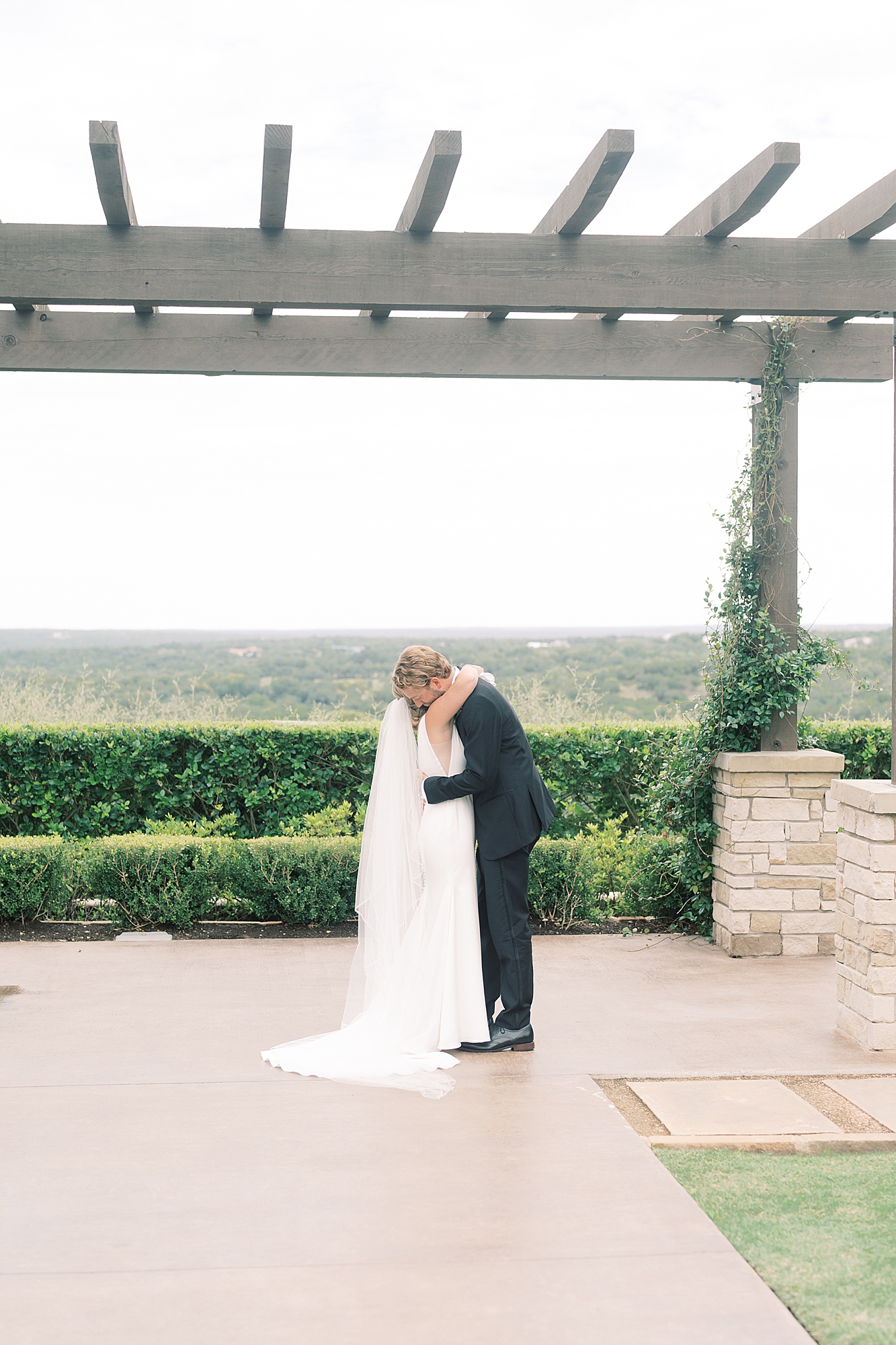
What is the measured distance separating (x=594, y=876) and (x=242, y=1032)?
276 centimetres

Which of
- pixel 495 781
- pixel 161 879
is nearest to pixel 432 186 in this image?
pixel 495 781

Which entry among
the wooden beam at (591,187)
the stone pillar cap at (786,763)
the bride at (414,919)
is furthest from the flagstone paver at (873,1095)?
the wooden beam at (591,187)

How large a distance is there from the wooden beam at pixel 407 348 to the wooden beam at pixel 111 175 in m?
1.53

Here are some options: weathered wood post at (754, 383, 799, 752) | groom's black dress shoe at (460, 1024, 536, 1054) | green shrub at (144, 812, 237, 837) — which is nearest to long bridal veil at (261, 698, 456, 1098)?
groom's black dress shoe at (460, 1024, 536, 1054)

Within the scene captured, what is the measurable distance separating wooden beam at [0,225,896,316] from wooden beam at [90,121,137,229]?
86 millimetres

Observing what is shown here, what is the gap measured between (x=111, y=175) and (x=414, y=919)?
3070mm

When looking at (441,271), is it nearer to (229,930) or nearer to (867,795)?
(867,795)

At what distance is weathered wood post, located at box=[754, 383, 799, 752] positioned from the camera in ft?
20.4

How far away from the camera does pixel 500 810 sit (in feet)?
15.1

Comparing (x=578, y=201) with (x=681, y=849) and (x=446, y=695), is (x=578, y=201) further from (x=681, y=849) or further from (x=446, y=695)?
(x=681, y=849)

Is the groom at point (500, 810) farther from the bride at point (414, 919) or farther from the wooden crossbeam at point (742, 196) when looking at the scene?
the wooden crossbeam at point (742, 196)

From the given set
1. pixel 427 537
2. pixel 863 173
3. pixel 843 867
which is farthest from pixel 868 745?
pixel 427 537

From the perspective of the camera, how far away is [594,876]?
22.3ft

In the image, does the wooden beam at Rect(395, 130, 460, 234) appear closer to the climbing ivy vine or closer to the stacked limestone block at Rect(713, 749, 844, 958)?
the climbing ivy vine
